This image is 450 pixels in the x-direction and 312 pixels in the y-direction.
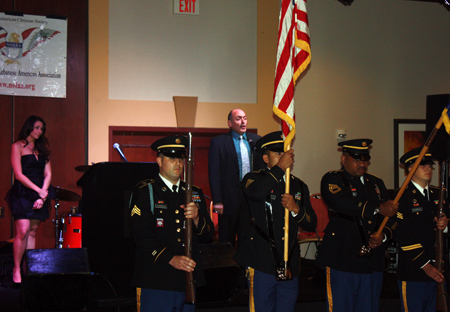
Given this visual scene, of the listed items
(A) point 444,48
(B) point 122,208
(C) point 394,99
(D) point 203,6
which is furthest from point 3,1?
(A) point 444,48

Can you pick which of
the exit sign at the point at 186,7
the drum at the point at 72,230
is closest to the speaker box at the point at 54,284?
the drum at the point at 72,230

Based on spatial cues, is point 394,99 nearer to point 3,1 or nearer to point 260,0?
point 260,0

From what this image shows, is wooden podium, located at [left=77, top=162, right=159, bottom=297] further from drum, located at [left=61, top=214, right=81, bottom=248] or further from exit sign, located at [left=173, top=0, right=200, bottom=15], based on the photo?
exit sign, located at [left=173, top=0, right=200, bottom=15]

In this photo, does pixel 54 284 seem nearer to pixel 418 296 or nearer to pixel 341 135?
pixel 418 296

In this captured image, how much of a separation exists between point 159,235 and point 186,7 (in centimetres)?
505

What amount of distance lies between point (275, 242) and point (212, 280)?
1.39 metres

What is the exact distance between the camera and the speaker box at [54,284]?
12.6 feet

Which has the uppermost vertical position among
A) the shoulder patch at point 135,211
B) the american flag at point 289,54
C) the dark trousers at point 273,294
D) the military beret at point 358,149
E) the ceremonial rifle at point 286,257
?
the american flag at point 289,54

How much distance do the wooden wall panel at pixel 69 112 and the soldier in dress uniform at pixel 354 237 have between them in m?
4.37

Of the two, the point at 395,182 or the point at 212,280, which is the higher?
the point at 395,182

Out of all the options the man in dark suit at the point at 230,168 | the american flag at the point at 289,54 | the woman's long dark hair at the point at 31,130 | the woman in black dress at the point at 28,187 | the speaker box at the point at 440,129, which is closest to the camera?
the american flag at the point at 289,54

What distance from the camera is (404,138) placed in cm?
805

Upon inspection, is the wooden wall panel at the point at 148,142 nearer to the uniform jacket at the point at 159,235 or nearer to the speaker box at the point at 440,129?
the speaker box at the point at 440,129

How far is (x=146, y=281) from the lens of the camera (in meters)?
2.94
